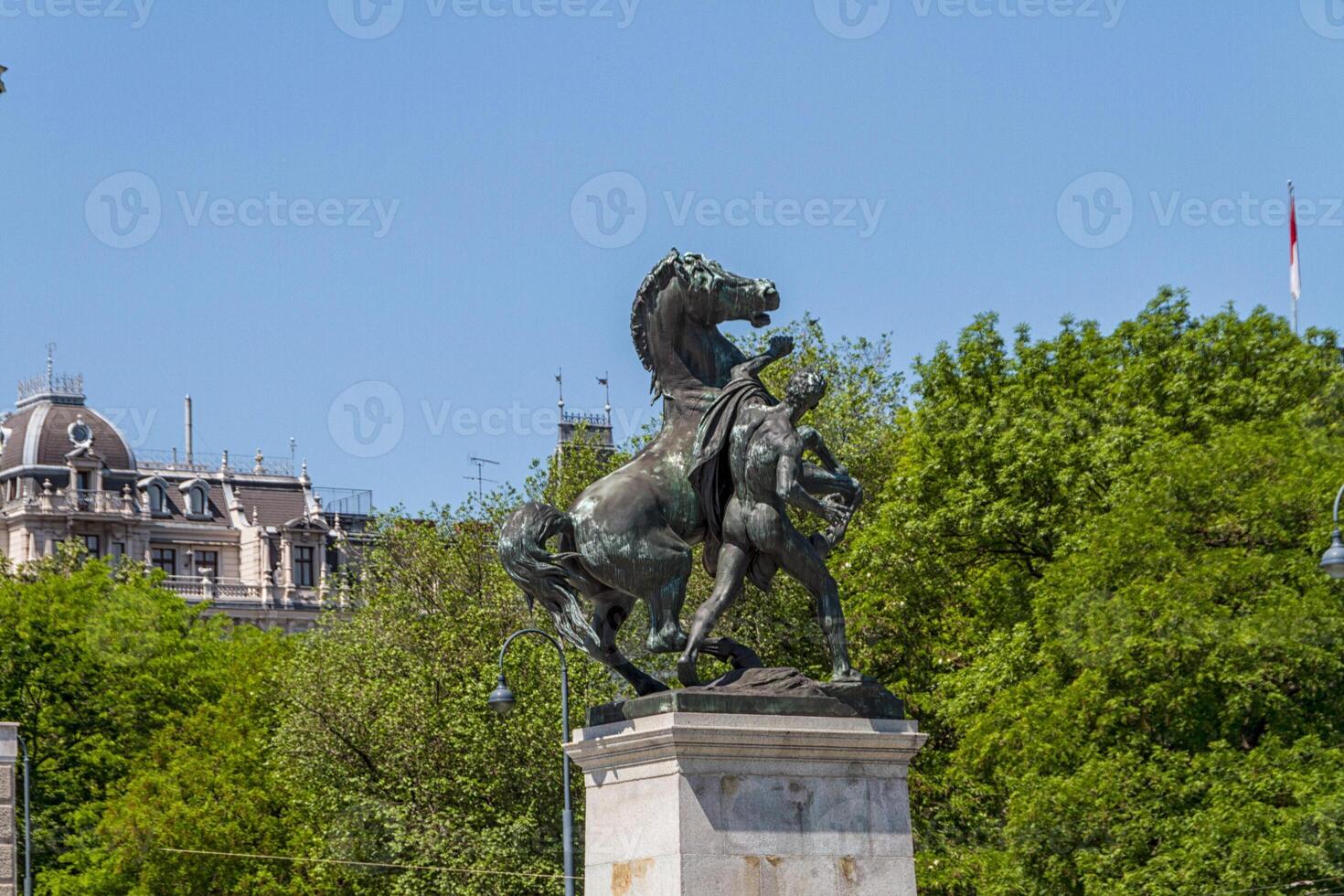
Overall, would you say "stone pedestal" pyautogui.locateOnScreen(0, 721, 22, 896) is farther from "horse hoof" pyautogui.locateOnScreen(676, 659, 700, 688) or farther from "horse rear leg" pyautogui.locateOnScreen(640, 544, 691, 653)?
"horse hoof" pyautogui.locateOnScreen(676, 659, 700, 688)

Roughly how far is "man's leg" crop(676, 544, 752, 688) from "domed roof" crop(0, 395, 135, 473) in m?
116

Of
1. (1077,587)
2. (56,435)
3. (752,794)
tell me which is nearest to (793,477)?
(752,794)

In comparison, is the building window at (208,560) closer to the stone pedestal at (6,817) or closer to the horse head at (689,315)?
the stone pedestal at (6,817)

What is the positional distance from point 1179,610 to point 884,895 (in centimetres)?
2038

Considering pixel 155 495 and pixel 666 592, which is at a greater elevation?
pixel 155 495

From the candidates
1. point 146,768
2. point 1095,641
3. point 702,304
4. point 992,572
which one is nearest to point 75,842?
point 146,768

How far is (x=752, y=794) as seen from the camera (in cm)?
1631

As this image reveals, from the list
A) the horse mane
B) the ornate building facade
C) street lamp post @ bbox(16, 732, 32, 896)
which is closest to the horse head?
the horse mane

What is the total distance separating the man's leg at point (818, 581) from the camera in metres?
17.3

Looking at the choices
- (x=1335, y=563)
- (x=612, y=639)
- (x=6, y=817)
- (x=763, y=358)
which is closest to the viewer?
(x=612, y=639)

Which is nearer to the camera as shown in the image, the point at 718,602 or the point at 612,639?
the point at 718,602

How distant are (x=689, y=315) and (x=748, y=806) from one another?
4.00 meters

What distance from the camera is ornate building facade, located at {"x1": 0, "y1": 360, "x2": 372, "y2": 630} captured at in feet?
415

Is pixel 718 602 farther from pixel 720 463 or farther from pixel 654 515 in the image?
pixel 720 463
